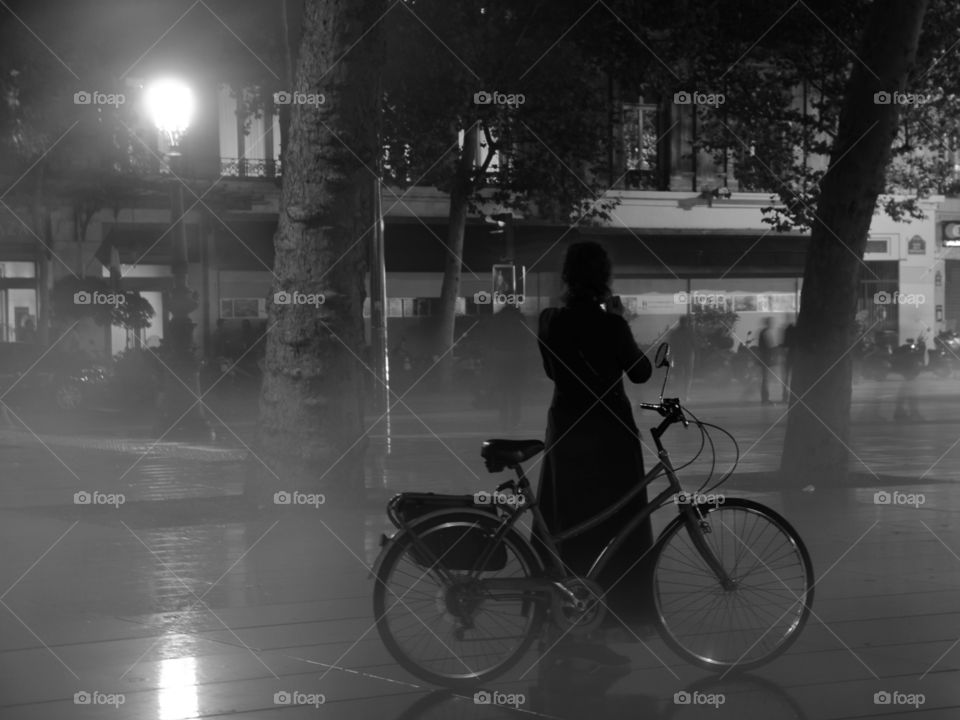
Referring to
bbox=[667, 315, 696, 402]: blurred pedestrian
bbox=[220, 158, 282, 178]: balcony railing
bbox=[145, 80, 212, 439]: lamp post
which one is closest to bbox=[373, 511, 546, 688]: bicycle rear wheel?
bbox=[145, 80, 212, 439]: lamp post

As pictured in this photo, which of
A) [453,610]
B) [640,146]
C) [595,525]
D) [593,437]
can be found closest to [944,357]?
[640,146]

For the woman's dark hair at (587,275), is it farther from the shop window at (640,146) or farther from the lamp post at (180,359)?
the shop window at (640,146)

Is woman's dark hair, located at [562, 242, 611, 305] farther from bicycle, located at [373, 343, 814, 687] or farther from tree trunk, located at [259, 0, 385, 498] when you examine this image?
tree trunk, located at [259, 0, 385, 498]

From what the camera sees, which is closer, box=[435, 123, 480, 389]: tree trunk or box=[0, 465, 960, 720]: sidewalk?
box=[0, 465, 960, 720]: sidewalk

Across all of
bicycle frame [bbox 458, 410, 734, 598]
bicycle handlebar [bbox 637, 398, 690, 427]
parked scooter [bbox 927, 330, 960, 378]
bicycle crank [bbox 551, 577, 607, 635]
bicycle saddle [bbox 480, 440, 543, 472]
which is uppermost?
bicycle handlebar [bbox 637, 398, 690, 427]

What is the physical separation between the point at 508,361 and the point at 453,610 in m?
16.2

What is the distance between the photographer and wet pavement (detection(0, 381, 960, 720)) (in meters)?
5.83

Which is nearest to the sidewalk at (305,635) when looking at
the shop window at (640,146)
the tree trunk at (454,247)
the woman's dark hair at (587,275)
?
the woman's dark hair at (587,275)

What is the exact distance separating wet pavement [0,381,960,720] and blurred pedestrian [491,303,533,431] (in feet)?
22.2

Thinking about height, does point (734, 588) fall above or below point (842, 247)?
below

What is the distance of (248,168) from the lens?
126ft

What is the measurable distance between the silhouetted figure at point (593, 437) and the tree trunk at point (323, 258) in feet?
18.3

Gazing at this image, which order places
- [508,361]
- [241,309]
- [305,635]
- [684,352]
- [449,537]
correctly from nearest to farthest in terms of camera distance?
[449,537], [305,635], [508,361], [684,352], [241,309]

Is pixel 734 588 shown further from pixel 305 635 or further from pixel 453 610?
pixel 305 635
